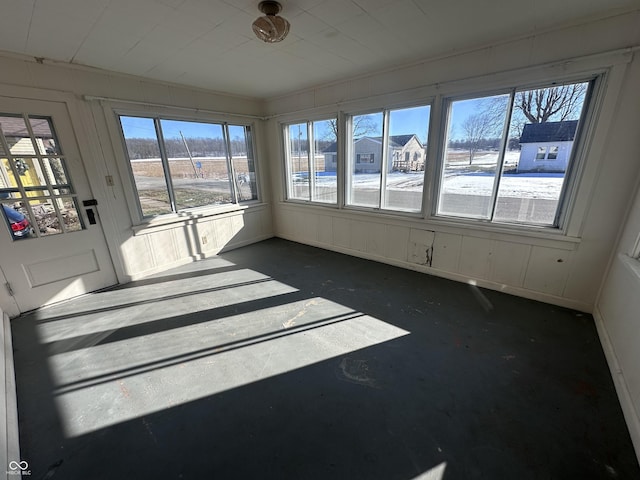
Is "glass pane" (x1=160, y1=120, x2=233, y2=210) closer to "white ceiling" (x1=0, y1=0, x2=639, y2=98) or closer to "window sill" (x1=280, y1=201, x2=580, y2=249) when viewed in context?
"white ceiling" (x1=0, y1=0, x2=639, y2=98)

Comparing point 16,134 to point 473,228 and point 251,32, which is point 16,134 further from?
point 473,228

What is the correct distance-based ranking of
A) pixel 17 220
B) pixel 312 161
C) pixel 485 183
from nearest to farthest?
pixel 17 220 < pixel 485 183 < pixel 312 161

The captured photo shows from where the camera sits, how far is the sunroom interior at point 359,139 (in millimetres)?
1939

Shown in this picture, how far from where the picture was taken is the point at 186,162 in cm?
369

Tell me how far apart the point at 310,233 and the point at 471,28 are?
10.6 feet

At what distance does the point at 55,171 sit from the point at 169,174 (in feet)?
3.65

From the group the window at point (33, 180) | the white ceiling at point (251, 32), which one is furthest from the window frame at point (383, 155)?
the window at point (33, 180)

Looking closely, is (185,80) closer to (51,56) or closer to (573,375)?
(51,56)

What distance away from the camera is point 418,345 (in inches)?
81.9

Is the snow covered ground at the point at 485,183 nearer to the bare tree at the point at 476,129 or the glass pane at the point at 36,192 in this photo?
the bare tree at the point at 476,129

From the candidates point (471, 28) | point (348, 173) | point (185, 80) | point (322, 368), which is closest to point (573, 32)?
point (471, 28)

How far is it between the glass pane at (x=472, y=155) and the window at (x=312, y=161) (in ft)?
5.17

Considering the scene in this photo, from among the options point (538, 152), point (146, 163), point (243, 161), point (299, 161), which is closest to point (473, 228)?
point (538, 152)

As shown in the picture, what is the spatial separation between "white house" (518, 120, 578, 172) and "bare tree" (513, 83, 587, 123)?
0.20ft
